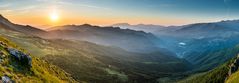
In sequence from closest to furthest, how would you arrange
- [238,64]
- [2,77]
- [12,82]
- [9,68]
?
[2,77] < [12,82] < [9,68] < [238,64]

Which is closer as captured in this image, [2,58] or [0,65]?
[0,65]

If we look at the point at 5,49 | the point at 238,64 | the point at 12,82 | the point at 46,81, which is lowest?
the point at 238,64

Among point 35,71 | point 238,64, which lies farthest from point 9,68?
point 238,64

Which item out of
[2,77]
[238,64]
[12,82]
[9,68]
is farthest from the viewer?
[238,64]

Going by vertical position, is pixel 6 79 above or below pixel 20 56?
below

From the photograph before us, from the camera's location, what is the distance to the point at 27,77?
8662 cm

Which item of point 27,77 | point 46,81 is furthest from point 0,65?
point 46,81

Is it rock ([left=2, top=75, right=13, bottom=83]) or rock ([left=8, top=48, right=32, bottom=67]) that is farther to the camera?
rock ([left=8, top=48, right=32, bottom=67])

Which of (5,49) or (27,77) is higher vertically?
(5,49)

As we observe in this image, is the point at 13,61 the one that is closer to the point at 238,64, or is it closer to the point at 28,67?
the point at 28,67

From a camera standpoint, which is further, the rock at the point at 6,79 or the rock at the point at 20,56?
the rock at the point at 20,56

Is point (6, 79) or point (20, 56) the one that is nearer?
point (6, 79)

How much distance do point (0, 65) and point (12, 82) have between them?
23.0ft

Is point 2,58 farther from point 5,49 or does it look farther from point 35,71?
point 35,71
